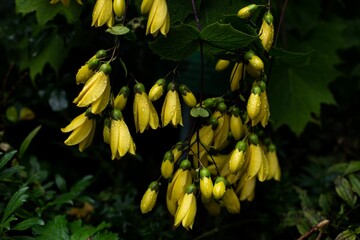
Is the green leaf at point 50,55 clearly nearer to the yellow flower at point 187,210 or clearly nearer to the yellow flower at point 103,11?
the yellow flower at point 103,11

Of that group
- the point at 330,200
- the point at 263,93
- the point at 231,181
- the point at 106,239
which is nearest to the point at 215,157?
the point at 231,181

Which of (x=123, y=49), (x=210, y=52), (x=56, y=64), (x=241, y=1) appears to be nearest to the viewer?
(x=210, y=52)

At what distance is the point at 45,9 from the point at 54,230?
29.8 inches

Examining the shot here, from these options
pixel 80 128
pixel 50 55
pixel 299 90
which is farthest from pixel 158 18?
pixel 299 90

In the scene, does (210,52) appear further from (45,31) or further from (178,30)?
(45,31)

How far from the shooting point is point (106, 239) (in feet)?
5.24

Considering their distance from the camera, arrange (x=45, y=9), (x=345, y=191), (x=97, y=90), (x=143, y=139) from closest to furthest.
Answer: (x=97, y=90) < (x=345, y=191) < (x=45, y=9) < (x=143, y=139)

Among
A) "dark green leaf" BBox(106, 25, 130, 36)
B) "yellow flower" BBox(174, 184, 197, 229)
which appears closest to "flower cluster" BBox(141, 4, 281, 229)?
"yellow flower" BBox(174, 184, 197, 229)

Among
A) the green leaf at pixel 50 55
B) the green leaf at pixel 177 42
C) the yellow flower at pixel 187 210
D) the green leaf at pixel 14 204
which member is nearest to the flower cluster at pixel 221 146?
the yellow flower at pixel 187 210

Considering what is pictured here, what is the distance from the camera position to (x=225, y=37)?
1.51 m

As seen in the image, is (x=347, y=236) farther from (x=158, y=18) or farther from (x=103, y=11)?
(x=103, y=11)

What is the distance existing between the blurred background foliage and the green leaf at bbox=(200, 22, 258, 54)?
8 cm

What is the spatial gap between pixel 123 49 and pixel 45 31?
1.23 feet

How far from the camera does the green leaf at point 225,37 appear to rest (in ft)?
4.83
